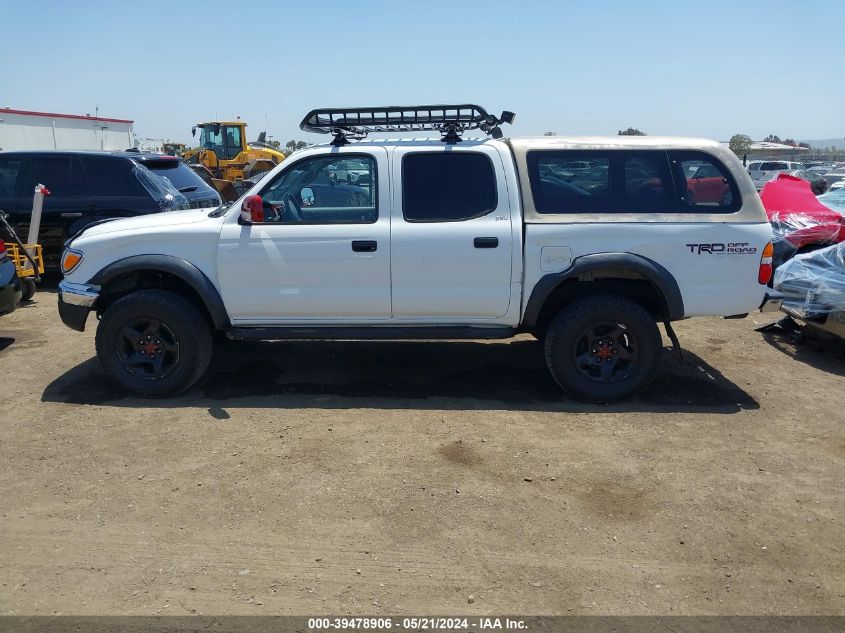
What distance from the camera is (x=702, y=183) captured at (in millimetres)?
5223

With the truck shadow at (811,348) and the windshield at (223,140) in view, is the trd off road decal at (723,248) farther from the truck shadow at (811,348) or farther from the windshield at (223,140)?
the windshield at (223,140)

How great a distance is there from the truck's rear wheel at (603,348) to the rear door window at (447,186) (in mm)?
1071

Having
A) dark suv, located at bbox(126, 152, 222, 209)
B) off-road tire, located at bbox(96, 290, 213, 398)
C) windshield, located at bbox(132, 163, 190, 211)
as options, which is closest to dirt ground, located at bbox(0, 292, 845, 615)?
off-road tire, located at bbox(96, 290, 213, 398)

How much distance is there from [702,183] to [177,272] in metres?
3.99

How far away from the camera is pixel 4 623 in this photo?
2.94 meters

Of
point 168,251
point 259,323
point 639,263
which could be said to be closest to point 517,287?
point 639,263

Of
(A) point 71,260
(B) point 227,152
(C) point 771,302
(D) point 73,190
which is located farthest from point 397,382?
(B) point 227,152

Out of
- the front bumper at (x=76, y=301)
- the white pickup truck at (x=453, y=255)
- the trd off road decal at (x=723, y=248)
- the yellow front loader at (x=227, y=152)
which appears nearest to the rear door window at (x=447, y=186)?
the white pickup truck at (x=453, y=255)

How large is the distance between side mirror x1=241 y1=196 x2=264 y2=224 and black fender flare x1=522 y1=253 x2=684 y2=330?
2.11m

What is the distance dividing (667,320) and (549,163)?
4.96 ft

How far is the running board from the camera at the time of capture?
17.5ft

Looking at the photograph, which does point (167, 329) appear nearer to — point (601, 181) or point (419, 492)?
point (419, 492)

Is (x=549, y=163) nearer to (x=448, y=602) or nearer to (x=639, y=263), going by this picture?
(x=639, y=263)

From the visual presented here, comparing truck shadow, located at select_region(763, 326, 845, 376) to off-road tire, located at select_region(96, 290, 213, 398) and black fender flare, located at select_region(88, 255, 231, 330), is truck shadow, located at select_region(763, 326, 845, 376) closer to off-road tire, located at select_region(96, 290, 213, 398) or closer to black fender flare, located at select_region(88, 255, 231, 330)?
black fender flare, located at select_region(88, 255, 231, 330)
